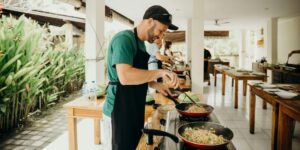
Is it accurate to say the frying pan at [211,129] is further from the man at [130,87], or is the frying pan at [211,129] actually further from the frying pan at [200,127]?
the man at [130,87]

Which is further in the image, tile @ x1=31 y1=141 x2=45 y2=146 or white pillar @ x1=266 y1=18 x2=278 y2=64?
white pillar @ x1=266 y1=18 x2=278 y2=64

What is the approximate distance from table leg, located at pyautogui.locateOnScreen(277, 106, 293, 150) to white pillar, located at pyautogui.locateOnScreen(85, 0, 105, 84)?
8.71 ft

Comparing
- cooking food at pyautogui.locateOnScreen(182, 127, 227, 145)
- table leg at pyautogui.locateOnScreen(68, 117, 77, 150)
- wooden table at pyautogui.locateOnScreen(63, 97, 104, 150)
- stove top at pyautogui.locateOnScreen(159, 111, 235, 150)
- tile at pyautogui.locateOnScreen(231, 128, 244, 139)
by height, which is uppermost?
cooking food at pyautogui.locateOnScreen(182, 127, 227, 145)

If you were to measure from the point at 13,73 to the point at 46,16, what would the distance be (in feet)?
12.9

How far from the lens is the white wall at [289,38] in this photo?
9.67m

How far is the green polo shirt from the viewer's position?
1.39m

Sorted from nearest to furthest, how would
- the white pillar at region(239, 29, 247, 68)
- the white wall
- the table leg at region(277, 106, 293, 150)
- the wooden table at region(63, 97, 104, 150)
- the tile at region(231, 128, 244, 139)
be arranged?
the wooden table at region(63, 97, 104, 150)
the table leg at region(277, 106, 293, 150)
the tile at region(231, 128, 244, 139)
the white wall
the white pillar at region(239, 29, 247, 68)

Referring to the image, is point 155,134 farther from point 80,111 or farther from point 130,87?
point 80,111

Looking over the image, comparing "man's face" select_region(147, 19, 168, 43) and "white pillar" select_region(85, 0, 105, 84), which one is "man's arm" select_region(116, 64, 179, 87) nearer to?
"man's face" select_region(147, 19, 168, 43)

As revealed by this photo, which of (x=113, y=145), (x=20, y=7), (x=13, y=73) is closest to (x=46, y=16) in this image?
(x=20, y=7)

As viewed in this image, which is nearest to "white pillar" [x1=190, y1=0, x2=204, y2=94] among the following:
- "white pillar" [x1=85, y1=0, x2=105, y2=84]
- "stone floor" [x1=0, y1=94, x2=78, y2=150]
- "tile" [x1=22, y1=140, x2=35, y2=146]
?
"white pillar" [x1=85, y1=0, x2=105, y2=84]

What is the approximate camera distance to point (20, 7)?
543 centimetres

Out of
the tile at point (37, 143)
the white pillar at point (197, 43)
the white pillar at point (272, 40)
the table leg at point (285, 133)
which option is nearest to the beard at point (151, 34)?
the table leg at point (285, 133)

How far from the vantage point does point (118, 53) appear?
1.40m
